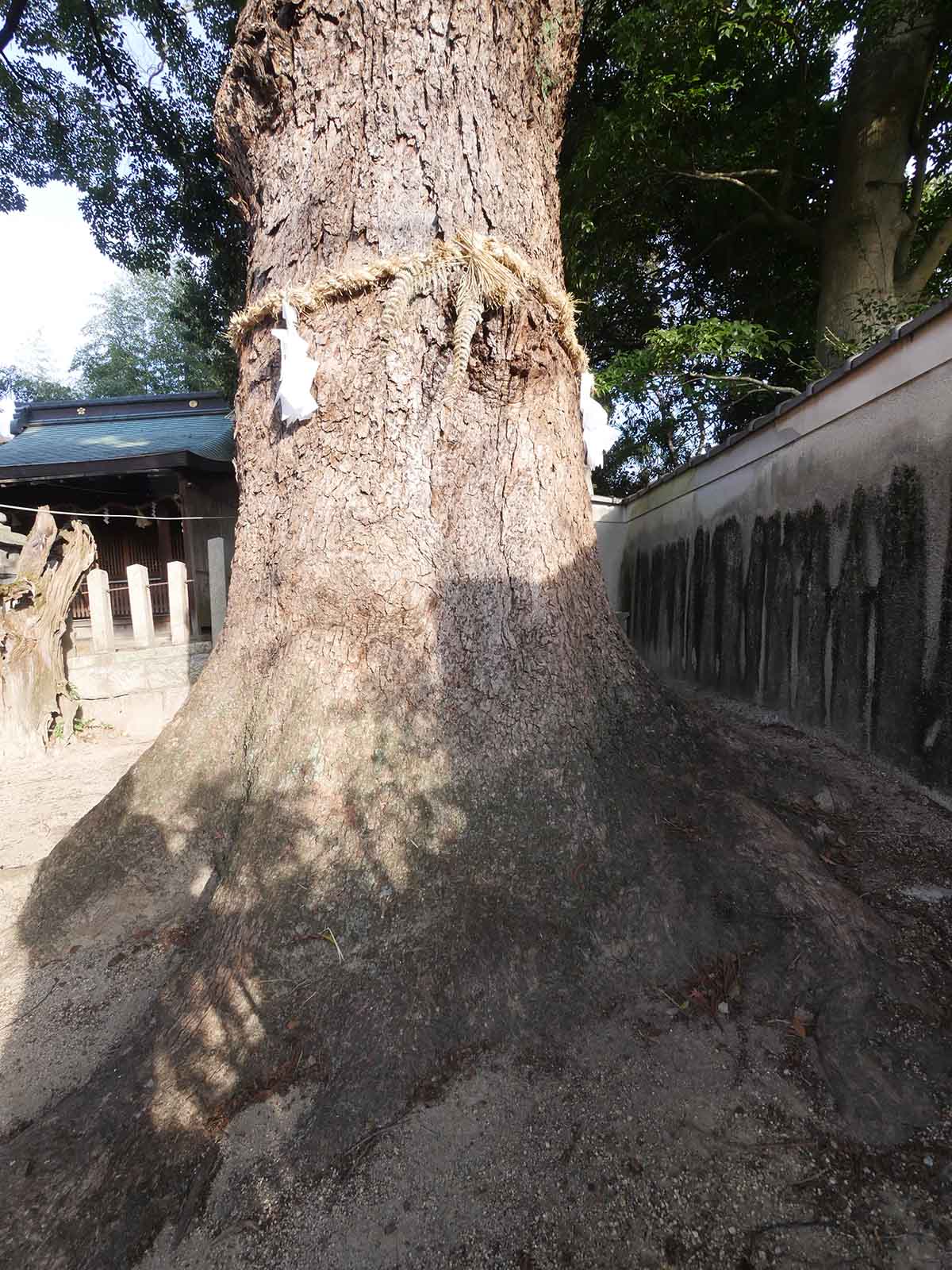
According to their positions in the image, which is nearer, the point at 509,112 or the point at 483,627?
the point at 483,627

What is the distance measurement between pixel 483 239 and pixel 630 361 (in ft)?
17.2

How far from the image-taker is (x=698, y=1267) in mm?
1152

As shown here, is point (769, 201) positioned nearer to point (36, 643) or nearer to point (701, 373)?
point (701, 373)

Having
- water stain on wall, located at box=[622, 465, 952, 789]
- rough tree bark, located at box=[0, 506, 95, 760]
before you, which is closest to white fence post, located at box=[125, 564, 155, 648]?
rough tree bark, located at box=[0, 506, 95, 760]

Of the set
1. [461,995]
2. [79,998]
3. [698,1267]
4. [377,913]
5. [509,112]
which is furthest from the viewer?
[509,112]

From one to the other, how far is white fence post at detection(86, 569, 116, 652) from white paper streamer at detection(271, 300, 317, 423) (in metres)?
4.47

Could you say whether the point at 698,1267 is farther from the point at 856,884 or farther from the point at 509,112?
the point at 509,112

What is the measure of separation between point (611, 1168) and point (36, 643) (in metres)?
5.32

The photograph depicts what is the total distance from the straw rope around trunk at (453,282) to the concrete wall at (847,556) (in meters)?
2.29

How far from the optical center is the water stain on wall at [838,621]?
304 cm

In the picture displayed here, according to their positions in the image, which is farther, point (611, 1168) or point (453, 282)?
point (453, 282)

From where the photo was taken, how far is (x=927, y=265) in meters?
7.00

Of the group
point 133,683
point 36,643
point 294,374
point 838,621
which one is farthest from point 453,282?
point 133,683

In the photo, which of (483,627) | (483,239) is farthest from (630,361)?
(483,627)
